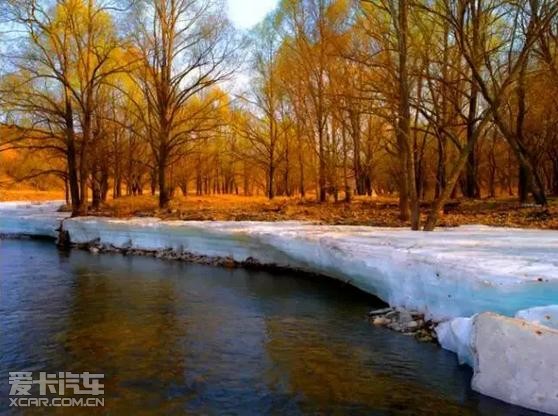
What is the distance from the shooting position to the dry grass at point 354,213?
14375 mm

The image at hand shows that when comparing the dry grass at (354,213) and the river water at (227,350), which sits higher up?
the dry grass at (354,213)

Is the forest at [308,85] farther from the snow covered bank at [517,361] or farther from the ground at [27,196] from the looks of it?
the ground at [27,196]

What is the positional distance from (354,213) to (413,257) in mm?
9853

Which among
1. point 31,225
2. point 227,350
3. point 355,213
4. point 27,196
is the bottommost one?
point 227,350

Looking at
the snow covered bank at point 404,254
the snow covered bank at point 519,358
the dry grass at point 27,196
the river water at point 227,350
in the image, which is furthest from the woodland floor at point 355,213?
the dry grass at point 27,196

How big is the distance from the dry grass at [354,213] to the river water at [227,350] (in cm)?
551

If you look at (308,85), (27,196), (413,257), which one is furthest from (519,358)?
(27,196)

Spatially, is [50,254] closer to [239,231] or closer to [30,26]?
[239,231]

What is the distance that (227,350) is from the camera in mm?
6875

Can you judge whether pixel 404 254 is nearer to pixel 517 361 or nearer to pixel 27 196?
pixel 517 361

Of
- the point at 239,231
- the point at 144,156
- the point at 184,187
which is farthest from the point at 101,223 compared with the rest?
the point at 184,187

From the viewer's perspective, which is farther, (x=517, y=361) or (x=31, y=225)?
(x=31, y=225)

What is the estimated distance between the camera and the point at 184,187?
133ft

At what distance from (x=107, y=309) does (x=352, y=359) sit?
15.5 feet
